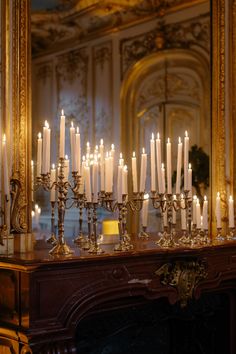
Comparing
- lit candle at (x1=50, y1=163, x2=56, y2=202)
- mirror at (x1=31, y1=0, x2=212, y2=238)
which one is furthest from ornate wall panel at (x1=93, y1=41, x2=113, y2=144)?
lit candle at (x1=50, y1=163, x2=56, y2=202)

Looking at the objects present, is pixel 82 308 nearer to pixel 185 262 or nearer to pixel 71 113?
pixel 185 262

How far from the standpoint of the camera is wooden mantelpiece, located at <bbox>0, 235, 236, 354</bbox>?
193 cm

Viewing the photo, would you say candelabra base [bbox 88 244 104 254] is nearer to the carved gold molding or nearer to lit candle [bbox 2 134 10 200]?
the carved gold molding

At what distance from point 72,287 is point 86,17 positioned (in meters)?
2.30

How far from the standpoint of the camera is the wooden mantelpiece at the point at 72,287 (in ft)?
6.34

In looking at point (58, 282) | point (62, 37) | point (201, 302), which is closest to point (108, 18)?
point (62, 37)

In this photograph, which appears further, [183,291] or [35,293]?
[183,291]

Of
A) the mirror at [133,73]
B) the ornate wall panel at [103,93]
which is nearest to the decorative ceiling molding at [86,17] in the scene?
the mirror at [133,73]

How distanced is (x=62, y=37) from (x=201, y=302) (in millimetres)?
1920

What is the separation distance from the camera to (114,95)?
14.2ft

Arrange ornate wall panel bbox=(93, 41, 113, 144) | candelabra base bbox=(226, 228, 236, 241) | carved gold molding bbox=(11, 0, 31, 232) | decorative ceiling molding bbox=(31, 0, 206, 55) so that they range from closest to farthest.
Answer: carved gold molding bbox=(11, 0, 31, 232)
candelabra base bbox=(226, 228, 236, 241)
decorative ceiling molding bbox=(31, 0, 206, 55)
ornate wall panel bbox=(93, 41, 113, 144)

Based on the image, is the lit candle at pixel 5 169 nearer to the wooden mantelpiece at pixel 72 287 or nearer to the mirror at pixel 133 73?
the wooden mantelpiece at pixel 72 287

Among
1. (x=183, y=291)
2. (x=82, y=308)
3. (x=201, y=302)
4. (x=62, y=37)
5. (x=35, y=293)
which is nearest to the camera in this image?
(x=35, y=293)

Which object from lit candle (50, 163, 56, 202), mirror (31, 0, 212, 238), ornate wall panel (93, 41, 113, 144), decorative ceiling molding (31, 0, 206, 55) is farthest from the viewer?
ornate wall panel (93, 41, 113, 144)
